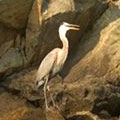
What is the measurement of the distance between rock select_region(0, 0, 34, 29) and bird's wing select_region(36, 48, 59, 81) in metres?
1.17

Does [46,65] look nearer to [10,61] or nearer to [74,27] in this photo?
[10,61]

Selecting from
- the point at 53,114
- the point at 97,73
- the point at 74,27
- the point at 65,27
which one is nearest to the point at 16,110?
the point at 53,114

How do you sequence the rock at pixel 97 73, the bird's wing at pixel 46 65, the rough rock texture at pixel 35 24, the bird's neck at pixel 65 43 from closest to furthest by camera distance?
the rock at pixel 97 73 → the bird's wing at pixel 46 65 → the rough rock texture at pixel 35 24 → the bird's neck at pixel 65 43

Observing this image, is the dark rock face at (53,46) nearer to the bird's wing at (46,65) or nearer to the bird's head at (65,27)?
the bird's head at (65,27)

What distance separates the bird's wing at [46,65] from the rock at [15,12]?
1165 mm

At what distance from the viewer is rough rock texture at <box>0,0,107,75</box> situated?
45.2ft

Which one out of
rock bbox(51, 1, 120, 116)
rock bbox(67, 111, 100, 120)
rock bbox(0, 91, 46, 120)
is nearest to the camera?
rock bbox(67, 111, 100, 120)

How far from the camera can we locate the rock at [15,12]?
13.6 m

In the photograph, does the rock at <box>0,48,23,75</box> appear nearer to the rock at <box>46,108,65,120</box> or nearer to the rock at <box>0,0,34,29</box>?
the rock at <box>0,0,34,29</box>

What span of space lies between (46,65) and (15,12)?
4.87 feet

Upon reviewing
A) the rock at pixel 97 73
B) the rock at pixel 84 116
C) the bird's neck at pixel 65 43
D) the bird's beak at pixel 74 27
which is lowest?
the rock at pixel 84 116

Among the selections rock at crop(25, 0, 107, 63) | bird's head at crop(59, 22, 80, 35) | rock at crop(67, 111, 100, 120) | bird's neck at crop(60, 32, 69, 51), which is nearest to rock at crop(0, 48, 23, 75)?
rock at crop(25, 0, 107, 63)

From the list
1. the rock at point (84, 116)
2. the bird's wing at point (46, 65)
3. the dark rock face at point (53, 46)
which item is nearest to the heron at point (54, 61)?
the bird's wing at point (46, 65)

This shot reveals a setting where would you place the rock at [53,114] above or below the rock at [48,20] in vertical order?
below
